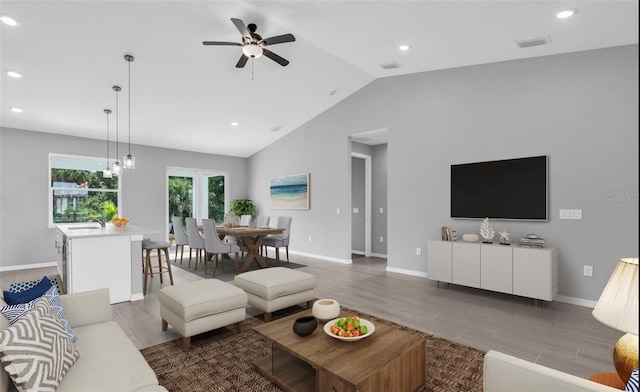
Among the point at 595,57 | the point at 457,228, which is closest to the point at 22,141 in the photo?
the point at 457,228

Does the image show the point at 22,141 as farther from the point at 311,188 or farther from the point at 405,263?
the point at 405,263

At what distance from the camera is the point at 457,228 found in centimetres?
493

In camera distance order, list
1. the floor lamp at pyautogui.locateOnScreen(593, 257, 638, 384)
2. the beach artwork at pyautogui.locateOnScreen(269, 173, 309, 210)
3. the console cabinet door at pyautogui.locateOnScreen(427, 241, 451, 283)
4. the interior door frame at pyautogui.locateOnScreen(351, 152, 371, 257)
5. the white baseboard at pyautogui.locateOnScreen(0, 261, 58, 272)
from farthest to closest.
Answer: the interior door frame at pyautogui.locateOnScreen(351, 152, 371, 257)
the beach artwork at pyautogui.locateOnScreen(269, 173, 309, 210)
the white baseboard at pyautogui.locateOnScreen(0, 261, 58, 272)
the console cabinet door at pyautogui.locateOnScreen(427, 241, 451, 283)
the floor lamp at pyautogui.locateOnScreen(593, 257, 638, 384)

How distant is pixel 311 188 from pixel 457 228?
10.5ft

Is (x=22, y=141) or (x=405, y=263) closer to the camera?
(x=405, y=263)

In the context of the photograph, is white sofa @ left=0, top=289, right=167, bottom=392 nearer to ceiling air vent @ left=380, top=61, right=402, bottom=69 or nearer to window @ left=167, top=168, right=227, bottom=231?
ceiling air vent @ left=380, top=61, right=402, bottom=69

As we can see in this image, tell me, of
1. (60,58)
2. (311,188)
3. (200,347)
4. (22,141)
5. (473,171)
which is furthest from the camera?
(311,188)

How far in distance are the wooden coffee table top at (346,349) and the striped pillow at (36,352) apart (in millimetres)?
1155

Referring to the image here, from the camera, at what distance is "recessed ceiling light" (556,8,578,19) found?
3.10 m

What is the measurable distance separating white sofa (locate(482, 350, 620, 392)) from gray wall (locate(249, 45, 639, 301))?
235cm

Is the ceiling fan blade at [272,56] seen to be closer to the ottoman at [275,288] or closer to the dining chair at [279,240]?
the ottoman at [275,288]

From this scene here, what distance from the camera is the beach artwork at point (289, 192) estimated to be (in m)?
7.31

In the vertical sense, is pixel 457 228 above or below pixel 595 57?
below

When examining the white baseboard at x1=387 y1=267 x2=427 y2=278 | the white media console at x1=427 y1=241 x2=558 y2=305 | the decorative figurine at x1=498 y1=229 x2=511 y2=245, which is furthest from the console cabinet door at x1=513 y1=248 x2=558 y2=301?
the white baseboard at x1=387 y1=267 x2=427 y2=278
